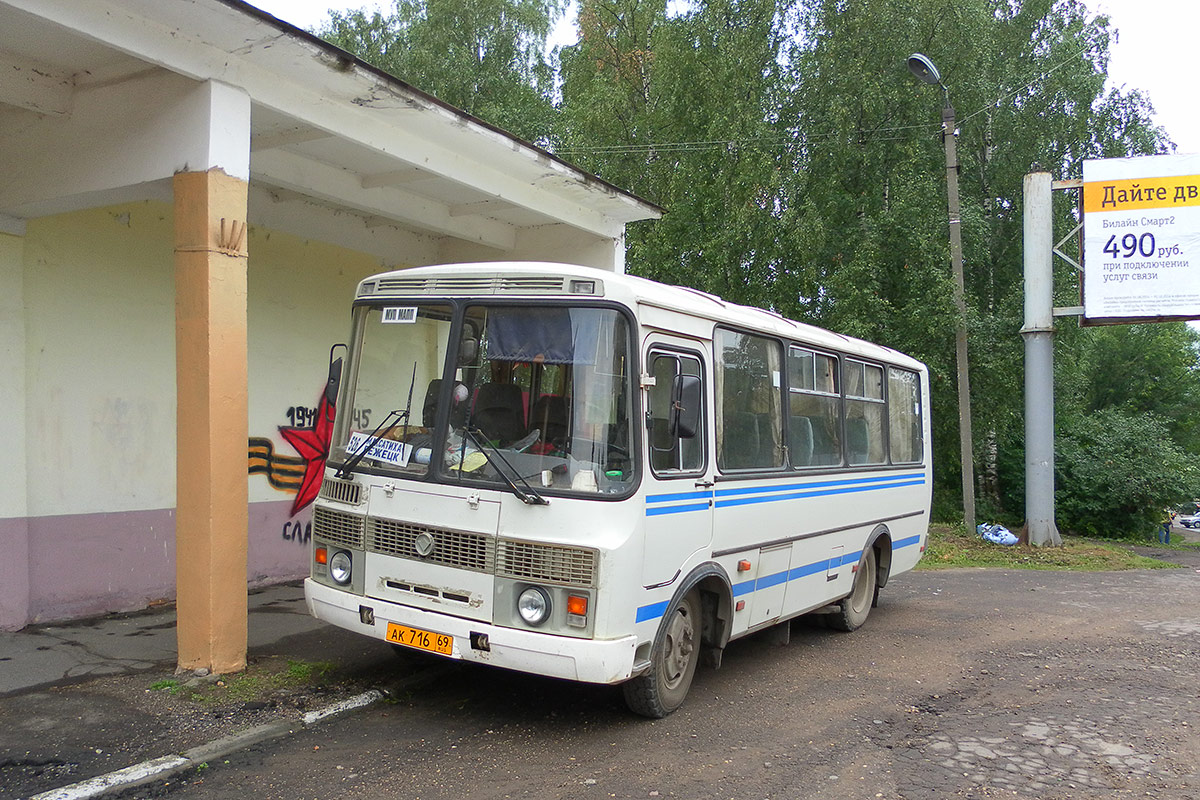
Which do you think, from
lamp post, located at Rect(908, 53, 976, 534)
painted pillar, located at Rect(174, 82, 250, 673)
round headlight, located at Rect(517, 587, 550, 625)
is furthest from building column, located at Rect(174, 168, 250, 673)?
lamp post, located at Rect(908, 53, 976, 534)

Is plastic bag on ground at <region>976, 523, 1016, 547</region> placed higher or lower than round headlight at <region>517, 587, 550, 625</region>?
lower

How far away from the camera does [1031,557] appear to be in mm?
16234

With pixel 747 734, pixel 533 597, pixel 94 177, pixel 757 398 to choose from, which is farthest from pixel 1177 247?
pixel 94 177

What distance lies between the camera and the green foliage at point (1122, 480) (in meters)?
22.3

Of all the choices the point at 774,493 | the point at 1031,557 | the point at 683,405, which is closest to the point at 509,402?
the point at 683,405

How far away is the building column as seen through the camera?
6262 mm

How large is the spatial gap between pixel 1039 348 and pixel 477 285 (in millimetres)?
14182

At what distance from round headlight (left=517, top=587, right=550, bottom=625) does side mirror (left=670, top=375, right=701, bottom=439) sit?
1.26 metres

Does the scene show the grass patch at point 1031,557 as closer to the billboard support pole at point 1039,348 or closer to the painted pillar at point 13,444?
the billboard support pole at point 1039,348

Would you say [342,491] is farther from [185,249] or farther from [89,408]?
[89,408]

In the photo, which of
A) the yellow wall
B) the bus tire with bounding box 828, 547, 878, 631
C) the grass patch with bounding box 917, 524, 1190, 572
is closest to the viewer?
the yellow wall

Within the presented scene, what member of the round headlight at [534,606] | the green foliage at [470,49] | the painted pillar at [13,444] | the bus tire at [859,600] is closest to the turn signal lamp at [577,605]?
the round headlight at [534,606]

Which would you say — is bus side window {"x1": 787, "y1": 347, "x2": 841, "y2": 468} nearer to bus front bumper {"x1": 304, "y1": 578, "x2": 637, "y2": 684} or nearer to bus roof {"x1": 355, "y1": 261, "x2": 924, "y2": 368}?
bus roof {"x1": 355, "y1": 261, "x2": 924, "y2": 368}

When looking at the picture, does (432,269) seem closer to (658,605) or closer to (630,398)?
(630,398)
